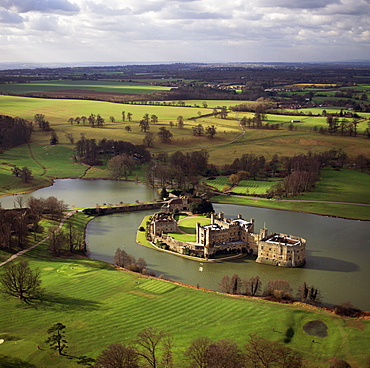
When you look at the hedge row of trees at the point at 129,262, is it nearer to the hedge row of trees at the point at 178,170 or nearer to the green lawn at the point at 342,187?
the hedge row of trees at the point at 178,170

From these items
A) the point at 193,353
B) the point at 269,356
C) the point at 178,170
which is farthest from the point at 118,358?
the point at 178,170

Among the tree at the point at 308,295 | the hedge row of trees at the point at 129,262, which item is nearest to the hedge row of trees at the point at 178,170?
the hedge row of trees at the point at 129,262

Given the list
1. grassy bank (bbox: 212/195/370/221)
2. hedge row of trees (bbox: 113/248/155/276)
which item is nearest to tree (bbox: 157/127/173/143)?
grassy bank (bbox: 212/195/370/221)

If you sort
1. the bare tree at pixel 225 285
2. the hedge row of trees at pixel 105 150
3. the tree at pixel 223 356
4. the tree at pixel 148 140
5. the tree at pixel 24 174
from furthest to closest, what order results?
the tree at pixel 148 140 → the hedge row of trees at pixel 105 150 → the tree at pixel 24 174 → the bare tree at pixel 225 285 → the tree at pixel 223 356

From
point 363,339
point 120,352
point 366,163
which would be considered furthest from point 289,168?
point 120,352

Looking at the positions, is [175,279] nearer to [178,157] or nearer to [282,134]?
[178,157]

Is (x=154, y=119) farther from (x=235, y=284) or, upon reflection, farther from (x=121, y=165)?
(x=235, y=284)
